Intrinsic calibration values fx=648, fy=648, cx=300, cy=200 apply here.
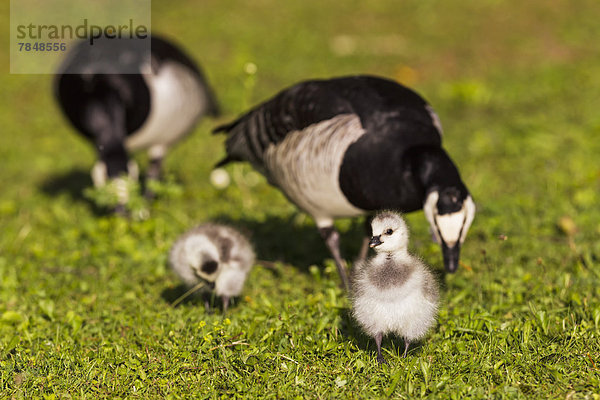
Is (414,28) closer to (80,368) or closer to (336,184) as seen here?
(336,184)

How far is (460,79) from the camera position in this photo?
15.6m

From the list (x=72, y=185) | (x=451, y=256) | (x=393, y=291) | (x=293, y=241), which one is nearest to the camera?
(x=393, y=291)

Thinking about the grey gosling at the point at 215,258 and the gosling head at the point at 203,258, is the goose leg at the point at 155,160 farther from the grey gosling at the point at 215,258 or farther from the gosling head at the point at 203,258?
the gosling head at the point at 203,258

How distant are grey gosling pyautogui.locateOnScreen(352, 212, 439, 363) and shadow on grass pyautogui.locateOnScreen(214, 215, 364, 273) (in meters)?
2.49

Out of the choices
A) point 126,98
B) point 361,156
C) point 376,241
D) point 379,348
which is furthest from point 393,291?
point 126,98

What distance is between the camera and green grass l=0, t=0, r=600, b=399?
4.69 meters

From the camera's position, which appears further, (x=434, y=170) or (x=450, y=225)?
(x=434, y=170)

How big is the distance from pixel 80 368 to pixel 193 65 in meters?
6.41

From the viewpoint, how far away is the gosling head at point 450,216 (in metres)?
4.99

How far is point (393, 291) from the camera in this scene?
4.61 meters

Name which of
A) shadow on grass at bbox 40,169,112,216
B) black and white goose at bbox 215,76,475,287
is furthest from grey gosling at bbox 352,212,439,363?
shadow on grass at bbox 40,169,112,216

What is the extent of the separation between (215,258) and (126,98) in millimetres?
3797

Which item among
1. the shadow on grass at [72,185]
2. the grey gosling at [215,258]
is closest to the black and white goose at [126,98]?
the shadow on grass at [72,185]

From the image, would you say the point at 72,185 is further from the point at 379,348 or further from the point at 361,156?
the point at 379,348
